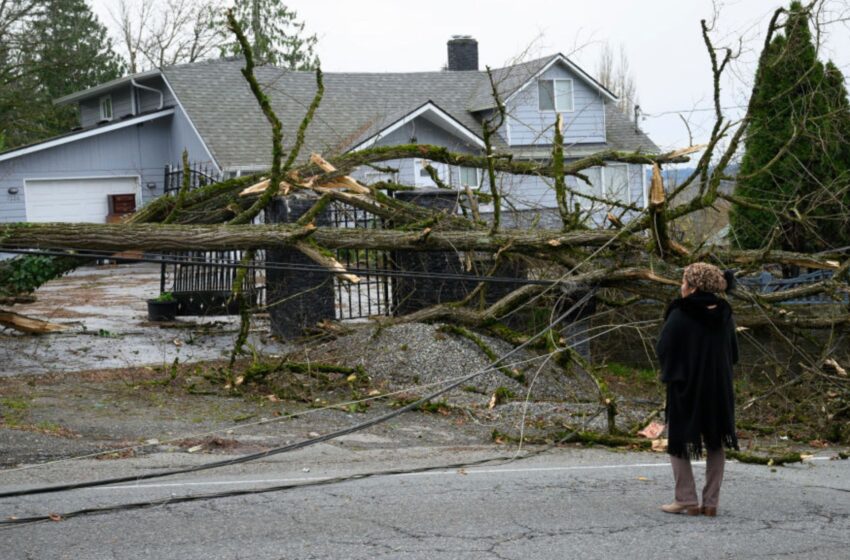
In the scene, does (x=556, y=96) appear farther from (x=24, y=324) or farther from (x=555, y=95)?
(x=24, y=324)

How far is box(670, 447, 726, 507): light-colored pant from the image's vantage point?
679 cm

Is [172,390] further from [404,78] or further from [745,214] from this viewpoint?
[404,78]

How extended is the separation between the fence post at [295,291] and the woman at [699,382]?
28.6ft

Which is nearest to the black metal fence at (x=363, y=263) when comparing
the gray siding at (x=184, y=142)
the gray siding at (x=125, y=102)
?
the gray siding at (x=184, y=142)

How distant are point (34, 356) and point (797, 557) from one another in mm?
10422

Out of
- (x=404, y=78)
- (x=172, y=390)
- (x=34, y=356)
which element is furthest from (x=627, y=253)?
(x=404, y=78)

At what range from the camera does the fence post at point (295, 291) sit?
15289 mm

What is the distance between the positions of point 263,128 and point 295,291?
1550 centimetres

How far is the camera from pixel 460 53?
39.2 m

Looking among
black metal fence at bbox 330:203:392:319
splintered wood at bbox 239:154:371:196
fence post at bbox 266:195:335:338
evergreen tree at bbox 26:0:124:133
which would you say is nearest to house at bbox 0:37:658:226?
evergreen tree at bbox 26:0:124:133

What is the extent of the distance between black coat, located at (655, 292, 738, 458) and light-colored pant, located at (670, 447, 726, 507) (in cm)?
6

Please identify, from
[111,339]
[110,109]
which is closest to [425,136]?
[110,109]

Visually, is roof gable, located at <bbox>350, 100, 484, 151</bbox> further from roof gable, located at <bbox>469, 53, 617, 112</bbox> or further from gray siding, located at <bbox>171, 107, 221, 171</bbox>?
gray siding, located at <bbox>171, 107, 221, 171</bbox>

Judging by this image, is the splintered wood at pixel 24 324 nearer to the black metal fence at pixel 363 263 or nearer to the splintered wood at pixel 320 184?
the splintered wood at pixel 320 184
